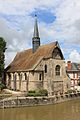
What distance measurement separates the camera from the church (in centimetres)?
5038

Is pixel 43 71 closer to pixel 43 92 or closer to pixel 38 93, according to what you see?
pixel 43 92

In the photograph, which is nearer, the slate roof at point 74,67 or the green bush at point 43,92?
the green bush at point 43,92

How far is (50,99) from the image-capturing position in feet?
142

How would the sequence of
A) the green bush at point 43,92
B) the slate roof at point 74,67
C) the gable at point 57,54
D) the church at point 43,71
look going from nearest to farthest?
the green bush at point 43,92
the church at point 43,71
the gable at point 57,54
the slate roof at point 74,67

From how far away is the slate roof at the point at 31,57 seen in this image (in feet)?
167

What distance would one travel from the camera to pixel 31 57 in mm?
54750

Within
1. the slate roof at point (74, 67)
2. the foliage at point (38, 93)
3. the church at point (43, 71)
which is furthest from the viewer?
the slate roof at point (74, 67)

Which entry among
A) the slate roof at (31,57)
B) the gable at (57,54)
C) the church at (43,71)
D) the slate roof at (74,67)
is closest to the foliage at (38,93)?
the church at (43,71)

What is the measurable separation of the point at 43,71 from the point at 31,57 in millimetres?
5343

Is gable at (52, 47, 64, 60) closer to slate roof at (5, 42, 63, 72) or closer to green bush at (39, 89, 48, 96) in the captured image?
slate roof at (5, 42, 63, 72)

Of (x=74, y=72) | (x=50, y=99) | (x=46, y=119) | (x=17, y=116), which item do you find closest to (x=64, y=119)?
(x=46, y=119)

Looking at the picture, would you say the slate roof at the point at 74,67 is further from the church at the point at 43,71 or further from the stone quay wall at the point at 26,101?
the stone quay wall at the point at 26,101

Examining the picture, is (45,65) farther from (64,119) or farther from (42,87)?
(64,119)

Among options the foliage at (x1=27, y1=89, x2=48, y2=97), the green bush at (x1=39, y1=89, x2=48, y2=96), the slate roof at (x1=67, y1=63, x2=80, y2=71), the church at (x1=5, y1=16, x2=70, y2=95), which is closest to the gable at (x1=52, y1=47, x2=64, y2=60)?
the church at (x1=5, y1=16, x2=70, y2=95)
